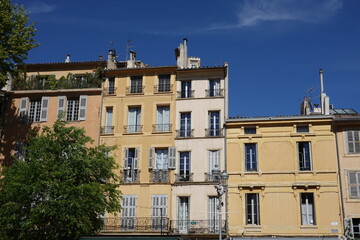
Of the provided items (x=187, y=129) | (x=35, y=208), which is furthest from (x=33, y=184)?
(x=187, y=129)

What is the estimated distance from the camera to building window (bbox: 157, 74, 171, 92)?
2963cm

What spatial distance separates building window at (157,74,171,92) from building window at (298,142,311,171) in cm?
854

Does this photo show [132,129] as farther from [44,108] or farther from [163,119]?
[44,108]

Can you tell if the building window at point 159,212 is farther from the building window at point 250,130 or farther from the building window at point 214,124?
the building window at point 250,130

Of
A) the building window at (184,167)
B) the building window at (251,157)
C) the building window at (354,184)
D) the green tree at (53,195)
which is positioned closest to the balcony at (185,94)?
the building window at (184,167)

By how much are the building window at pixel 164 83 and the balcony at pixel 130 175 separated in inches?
205

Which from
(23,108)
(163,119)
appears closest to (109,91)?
(163,119)

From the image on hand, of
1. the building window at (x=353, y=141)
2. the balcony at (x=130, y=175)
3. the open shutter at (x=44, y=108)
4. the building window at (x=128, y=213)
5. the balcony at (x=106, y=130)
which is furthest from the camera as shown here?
the open shutter at (x=44, y=108)

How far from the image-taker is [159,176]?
91.3 feet

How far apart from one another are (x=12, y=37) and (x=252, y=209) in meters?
16.4

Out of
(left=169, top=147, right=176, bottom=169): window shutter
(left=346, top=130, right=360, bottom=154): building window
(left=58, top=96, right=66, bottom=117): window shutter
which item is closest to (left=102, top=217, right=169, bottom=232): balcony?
(left=169, top=147, right=176, bottom=169): window shutter

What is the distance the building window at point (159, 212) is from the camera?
1056 inches

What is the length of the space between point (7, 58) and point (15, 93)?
425 centimetres

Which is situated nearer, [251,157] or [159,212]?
[251,157]
